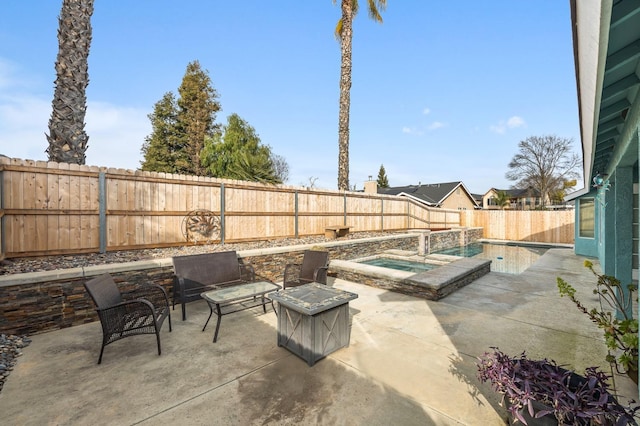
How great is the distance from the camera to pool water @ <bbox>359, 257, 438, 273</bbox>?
8.72m

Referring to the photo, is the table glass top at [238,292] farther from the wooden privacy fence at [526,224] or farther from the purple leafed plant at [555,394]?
the wooden privacy fence at [526,224]

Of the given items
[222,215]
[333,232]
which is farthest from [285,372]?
[333,232]

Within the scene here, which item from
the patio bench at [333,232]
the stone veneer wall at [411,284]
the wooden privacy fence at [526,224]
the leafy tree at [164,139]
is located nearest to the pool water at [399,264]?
the patio bench at [333,232]

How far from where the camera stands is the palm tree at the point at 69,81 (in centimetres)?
567

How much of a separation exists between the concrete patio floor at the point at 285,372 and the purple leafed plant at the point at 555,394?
1.51 ft

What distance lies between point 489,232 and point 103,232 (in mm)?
21216

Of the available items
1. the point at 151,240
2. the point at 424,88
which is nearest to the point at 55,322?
the point at 151,240

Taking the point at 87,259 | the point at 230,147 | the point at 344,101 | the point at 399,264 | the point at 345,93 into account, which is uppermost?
the point at 345,93

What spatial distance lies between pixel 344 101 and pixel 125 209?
30.2ft

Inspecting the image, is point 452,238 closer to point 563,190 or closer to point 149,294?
point 149,294

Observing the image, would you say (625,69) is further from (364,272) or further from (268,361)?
(364,272)

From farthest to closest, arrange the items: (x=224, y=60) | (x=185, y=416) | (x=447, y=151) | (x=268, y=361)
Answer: (x=447, y=151), (x=224, y=60), (x=268, y=361), (x=185, y=416)

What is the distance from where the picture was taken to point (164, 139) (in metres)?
22.1

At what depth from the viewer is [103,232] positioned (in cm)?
538
